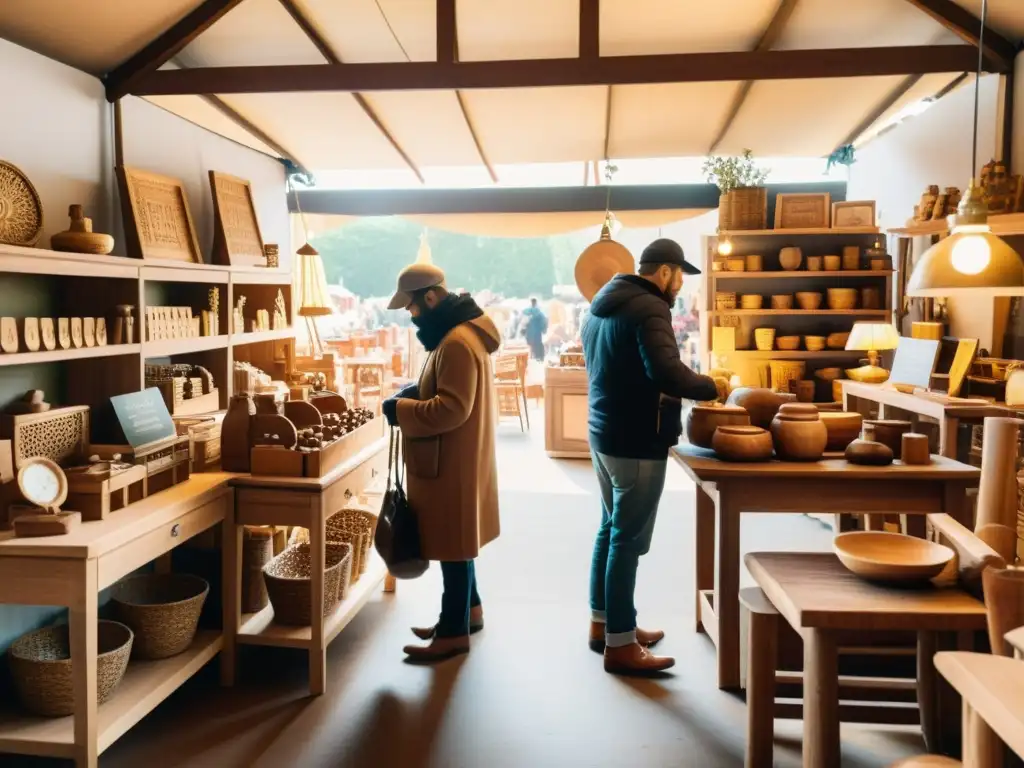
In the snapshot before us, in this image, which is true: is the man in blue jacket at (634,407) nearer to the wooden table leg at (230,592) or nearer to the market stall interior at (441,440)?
the market stall interior at (441,440)

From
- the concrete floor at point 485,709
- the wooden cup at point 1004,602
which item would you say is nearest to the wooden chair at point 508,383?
the concrete floor at point 485,709

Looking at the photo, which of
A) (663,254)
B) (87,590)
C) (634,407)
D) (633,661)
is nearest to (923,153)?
(663,254)

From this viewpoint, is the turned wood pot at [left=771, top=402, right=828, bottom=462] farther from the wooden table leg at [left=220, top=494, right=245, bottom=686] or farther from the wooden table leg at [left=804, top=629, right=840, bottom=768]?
the wooden table leg at [left=220, top=494, right=245, bottom=686]

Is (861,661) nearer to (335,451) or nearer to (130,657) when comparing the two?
(335,451)

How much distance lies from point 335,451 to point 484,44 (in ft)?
9.71

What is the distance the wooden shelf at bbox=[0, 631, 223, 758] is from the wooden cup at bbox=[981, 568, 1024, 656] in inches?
95.1

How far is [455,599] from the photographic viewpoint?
3.56 meters

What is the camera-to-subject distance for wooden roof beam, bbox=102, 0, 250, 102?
402 centimetres

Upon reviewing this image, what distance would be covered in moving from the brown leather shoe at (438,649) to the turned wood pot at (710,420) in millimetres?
1270

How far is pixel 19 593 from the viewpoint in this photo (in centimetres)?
252

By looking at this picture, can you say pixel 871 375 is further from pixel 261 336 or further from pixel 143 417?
pixel 143 417

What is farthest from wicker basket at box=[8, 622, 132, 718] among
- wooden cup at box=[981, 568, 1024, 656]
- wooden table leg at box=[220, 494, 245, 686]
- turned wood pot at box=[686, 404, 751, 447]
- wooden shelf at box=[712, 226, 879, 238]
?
wooden shelf at box=[712, 226, 879, 238]

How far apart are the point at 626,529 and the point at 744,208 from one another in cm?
412

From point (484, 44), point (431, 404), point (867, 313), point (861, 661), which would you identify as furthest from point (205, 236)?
point (867, 313)
